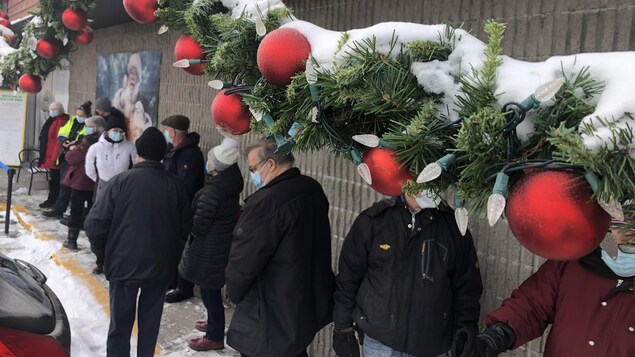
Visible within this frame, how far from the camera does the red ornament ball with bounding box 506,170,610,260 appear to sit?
40.1 inches

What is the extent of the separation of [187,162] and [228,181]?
4.53 ft

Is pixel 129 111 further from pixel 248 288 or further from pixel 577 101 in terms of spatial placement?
pixel 577 101

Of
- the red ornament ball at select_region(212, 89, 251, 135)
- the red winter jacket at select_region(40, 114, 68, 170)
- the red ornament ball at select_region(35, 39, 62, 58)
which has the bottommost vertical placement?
the red winter jacket at select_region(40, 114, 68, 170)

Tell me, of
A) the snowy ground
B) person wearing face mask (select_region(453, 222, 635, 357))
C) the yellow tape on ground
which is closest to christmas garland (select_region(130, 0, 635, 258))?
person wearing face mask (select_region(453, 222, 635, 357))

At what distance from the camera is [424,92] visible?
1.42m

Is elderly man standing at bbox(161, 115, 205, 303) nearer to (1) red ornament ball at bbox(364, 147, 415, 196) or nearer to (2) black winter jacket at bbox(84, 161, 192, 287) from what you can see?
(2) black winter jacket at bbox(84, 161, 192, 287)

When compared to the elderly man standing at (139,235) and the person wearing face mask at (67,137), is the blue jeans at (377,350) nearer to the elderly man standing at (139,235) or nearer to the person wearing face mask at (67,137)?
the elderly man standing at (139,235)

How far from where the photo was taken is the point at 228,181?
4.41 metres

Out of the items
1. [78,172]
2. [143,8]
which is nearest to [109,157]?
[78,172]

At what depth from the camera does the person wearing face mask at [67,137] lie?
795 cm

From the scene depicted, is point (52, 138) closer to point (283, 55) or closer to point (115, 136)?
point (115, 136)

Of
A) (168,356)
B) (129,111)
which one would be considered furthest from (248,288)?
(129,111)

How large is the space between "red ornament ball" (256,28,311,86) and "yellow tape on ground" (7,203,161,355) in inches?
136

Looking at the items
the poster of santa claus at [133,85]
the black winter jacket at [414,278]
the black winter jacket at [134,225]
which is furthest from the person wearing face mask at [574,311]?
the poster of santa claus at [133,85]
